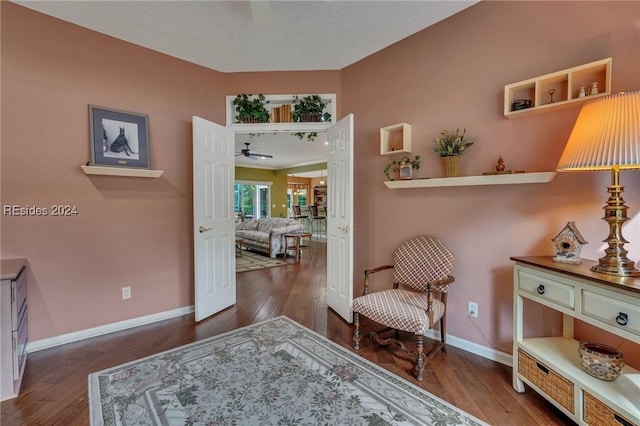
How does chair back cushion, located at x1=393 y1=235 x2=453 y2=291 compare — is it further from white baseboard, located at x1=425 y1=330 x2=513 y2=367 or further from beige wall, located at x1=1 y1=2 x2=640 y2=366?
white baseboard, located at x1=425 y1=330 x2=513 y2=367

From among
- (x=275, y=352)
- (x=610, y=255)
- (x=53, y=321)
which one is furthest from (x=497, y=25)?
(x=53, y=321)

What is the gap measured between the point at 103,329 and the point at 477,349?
3.40 m

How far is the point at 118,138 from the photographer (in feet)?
9.04

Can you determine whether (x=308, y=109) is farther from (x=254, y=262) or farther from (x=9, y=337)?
(x=254, y=262)

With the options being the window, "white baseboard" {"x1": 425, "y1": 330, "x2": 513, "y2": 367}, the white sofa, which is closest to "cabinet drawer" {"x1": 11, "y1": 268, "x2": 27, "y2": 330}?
"white baseboard" {"x1": 425, "y1": 330, "x2": 513, "y2": 367}

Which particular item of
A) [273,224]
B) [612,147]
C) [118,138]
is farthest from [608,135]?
[273,224]

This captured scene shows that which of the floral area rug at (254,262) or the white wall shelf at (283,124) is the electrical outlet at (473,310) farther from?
the floral area rug at (254,262)

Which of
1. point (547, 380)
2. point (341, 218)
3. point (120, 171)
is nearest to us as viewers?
point (547, 380)

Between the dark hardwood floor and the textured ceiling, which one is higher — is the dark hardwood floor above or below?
below

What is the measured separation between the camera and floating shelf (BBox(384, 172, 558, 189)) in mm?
1905

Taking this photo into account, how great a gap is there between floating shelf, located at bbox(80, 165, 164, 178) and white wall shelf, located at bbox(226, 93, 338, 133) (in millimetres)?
1067

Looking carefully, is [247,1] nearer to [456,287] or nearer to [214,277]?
[214,277]

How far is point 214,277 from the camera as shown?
3221 mm

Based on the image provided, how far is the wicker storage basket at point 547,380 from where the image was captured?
4.97ft
